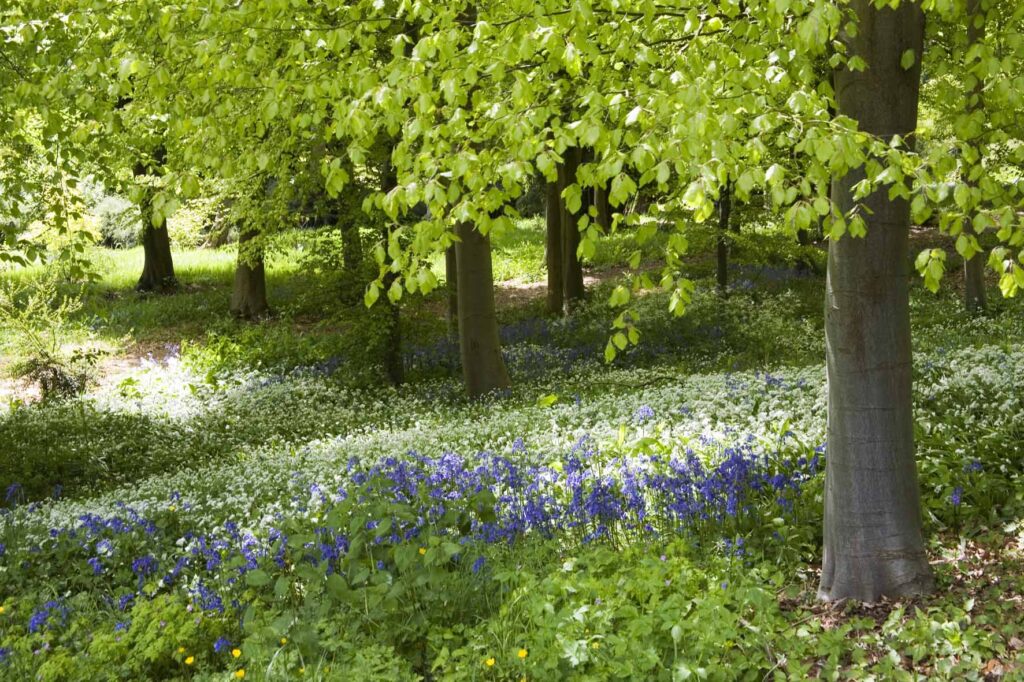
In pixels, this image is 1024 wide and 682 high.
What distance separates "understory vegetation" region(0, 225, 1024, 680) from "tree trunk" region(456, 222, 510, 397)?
102cm

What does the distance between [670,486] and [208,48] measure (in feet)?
13.3

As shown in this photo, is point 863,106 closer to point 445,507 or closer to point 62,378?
point 445,507

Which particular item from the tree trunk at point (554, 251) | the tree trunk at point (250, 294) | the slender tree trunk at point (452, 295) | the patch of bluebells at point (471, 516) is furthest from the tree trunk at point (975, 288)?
the tree trunk at point (250, 294)

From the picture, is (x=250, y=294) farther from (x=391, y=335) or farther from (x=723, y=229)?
(x=723, y=229)

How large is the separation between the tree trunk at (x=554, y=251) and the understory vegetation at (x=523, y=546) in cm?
794

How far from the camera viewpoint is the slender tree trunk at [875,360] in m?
4.95

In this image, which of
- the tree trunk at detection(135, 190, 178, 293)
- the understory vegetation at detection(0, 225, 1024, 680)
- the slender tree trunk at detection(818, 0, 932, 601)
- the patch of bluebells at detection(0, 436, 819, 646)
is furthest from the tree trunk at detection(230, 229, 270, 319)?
the slender tree trunk at detection(818, 0, 932, 601)

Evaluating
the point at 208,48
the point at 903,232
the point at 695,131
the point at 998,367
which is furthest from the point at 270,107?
the point at 998,367

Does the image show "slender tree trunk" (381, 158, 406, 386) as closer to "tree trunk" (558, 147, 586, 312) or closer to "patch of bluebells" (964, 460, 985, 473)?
"tree trunk" (558, 147, 586, 312)

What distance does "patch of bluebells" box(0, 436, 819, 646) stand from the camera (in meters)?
5.44

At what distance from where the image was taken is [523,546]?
5664 millimetres

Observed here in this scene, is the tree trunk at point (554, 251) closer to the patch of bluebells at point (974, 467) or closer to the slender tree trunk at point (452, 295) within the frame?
the slender tree trunk at point (452, 295)

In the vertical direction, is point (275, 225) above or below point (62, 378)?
above

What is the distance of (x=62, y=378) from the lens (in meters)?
14.6
